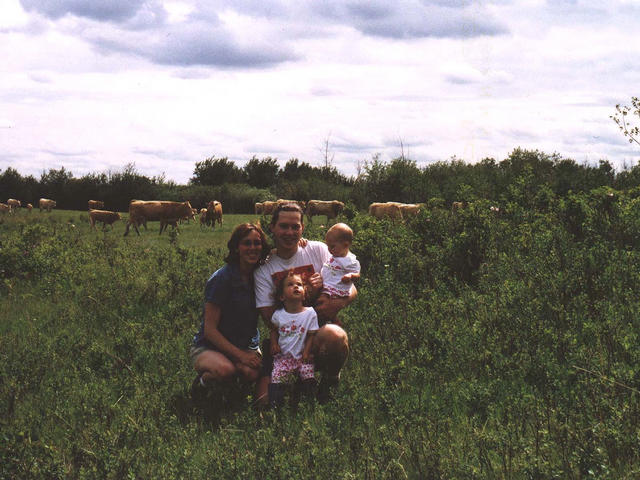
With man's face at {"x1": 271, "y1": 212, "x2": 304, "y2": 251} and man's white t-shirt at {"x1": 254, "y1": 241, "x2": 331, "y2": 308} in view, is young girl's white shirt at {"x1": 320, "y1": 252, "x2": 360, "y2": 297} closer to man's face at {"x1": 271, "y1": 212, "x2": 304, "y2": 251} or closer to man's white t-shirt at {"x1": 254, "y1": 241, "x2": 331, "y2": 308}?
man's white t-shirt at {"x1": 254, "y1": 241, "x2": 331, "y2": 308}

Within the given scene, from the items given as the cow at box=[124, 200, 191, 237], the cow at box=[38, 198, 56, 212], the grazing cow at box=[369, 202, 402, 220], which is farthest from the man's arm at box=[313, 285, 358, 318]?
the cow at box=[38, 198, 56, 212]

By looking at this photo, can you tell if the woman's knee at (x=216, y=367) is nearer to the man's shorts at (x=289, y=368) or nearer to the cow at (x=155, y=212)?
the man's shorts at (x=289, y=368)

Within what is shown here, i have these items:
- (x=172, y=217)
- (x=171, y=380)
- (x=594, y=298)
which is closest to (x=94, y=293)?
(x=171, y=380)

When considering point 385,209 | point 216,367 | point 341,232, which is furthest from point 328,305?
point 385,209

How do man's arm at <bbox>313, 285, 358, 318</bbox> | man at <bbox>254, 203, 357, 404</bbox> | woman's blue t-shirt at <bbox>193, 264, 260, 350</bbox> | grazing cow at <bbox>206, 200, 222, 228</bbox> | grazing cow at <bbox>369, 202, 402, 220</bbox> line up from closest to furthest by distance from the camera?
man at <bbox>254, 203, 357, 404</bbox> → woman's blue t-shirt at <bbox>193, 264, 260, 350</bbox> → man's arm at <bbox>313, 285, 358, 318</bbox> → grazing cow at <bbox>369, 202, 402, 220</bbox> → grazing cow at <bbox>206, 200, 222, 228</bbox>

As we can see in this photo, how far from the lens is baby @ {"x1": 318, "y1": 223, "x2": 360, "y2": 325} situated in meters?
5.74

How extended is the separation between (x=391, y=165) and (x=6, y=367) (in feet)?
163

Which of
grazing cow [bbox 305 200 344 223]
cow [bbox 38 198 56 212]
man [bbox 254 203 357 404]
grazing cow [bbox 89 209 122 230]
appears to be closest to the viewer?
man [bbox 254 203 357 404]

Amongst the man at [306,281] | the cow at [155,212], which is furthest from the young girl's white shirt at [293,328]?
the cow at [155,212]

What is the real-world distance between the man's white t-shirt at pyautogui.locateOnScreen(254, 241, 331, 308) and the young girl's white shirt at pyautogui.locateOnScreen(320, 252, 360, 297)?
0.37 feet

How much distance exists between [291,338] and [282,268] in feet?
2.06

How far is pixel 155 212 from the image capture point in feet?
102

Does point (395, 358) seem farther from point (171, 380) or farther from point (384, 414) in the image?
point (171, 380)

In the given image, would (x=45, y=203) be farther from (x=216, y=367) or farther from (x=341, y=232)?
(x=341, y=232)
